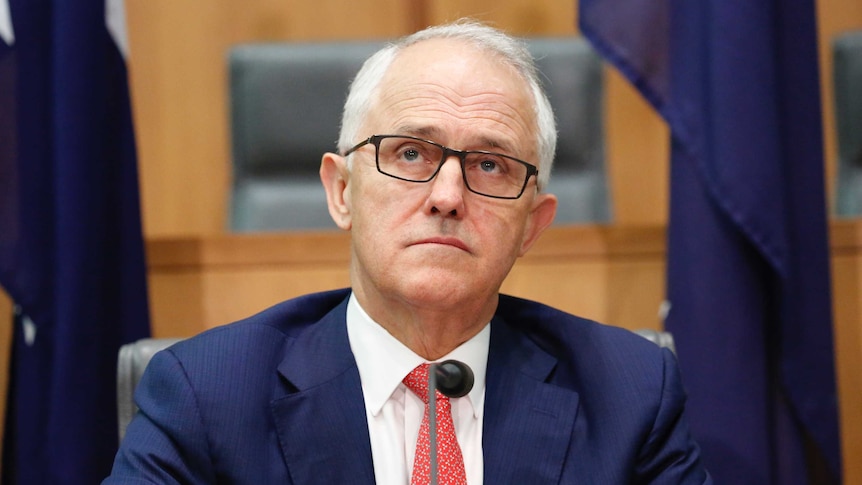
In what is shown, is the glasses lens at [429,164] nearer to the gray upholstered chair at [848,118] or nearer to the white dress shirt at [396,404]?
the white dress shirt at [396,404]

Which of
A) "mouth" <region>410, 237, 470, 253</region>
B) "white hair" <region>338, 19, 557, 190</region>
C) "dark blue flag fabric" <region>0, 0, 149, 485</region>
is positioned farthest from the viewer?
"dark blue flag fabric" <region>0, 0, 149, 485</region>

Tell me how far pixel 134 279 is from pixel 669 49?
1.44 meters

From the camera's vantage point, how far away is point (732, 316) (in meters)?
2.32

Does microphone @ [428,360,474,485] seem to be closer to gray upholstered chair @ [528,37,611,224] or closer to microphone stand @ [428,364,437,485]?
microphone stand @ [428,364,437,485]

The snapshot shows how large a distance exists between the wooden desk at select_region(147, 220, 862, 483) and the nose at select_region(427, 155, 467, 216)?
0.92 metres

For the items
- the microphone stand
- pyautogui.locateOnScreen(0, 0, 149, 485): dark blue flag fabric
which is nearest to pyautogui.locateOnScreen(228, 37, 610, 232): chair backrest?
pyautogui.locateOnScreen(0, 0, 149, 485): dark blue flag fabric

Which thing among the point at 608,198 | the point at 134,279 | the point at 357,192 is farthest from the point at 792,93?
the point at 134,279

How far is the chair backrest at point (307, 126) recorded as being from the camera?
3.34 meters

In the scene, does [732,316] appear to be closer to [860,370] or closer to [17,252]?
[860,370]

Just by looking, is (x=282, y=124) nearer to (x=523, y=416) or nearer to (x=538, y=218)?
(x=538, y=218)

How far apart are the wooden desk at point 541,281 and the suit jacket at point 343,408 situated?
0.65 meters

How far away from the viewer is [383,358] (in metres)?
1.68

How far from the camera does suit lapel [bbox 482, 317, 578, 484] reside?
161 cm

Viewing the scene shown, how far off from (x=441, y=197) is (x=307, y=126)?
74.4 inches
